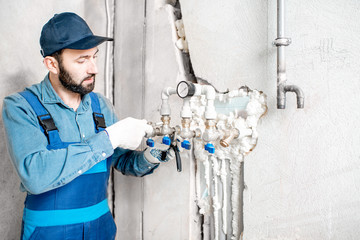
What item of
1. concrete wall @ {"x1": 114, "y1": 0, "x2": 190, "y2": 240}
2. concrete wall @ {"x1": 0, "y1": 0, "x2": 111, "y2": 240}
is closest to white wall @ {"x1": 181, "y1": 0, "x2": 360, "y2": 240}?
concrete wall @ {"x1": 114, "y1": 0, "x2": 190, "y2": 240}

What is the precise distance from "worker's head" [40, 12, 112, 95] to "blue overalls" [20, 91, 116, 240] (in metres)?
0.12

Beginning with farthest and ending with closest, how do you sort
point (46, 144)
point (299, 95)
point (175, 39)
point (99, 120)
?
point (175, 39), point (99, 120), point (46, 144), point (299, 95)

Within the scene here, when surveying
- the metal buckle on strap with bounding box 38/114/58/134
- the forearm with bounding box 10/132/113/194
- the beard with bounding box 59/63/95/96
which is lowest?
the forearm with bounding box 10/132/113/194

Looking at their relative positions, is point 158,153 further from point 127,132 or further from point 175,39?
point 175,39

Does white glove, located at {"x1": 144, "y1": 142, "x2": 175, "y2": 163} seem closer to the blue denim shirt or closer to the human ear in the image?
the blue denim shirt

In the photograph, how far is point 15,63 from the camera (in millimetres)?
1023

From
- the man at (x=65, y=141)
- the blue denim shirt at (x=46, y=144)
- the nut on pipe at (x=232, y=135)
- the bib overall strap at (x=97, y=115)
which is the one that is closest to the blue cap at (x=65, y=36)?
the man at (x=65, y=141)

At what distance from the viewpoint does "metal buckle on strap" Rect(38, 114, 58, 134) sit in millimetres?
819

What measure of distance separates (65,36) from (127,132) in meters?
0.36

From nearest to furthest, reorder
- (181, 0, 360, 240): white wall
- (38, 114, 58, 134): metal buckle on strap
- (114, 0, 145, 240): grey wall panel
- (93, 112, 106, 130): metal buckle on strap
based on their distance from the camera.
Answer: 1. (181, 0, 360, 240): white wall
2. (38, 114, 58, 134): metal buckle on strap
3. (93, 112, 106, 130): metal buckle on strap
4. (114, 0, 145, 240): grey wall panel

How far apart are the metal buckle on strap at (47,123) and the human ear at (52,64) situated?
0.16m

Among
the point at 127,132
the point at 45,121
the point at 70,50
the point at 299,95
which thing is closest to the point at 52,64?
the point at 70,50

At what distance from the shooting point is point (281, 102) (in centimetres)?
74

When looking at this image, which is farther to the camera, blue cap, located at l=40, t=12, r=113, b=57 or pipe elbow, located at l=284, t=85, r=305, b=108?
blue cap, located at l=40, t=12, r=113, b=57
